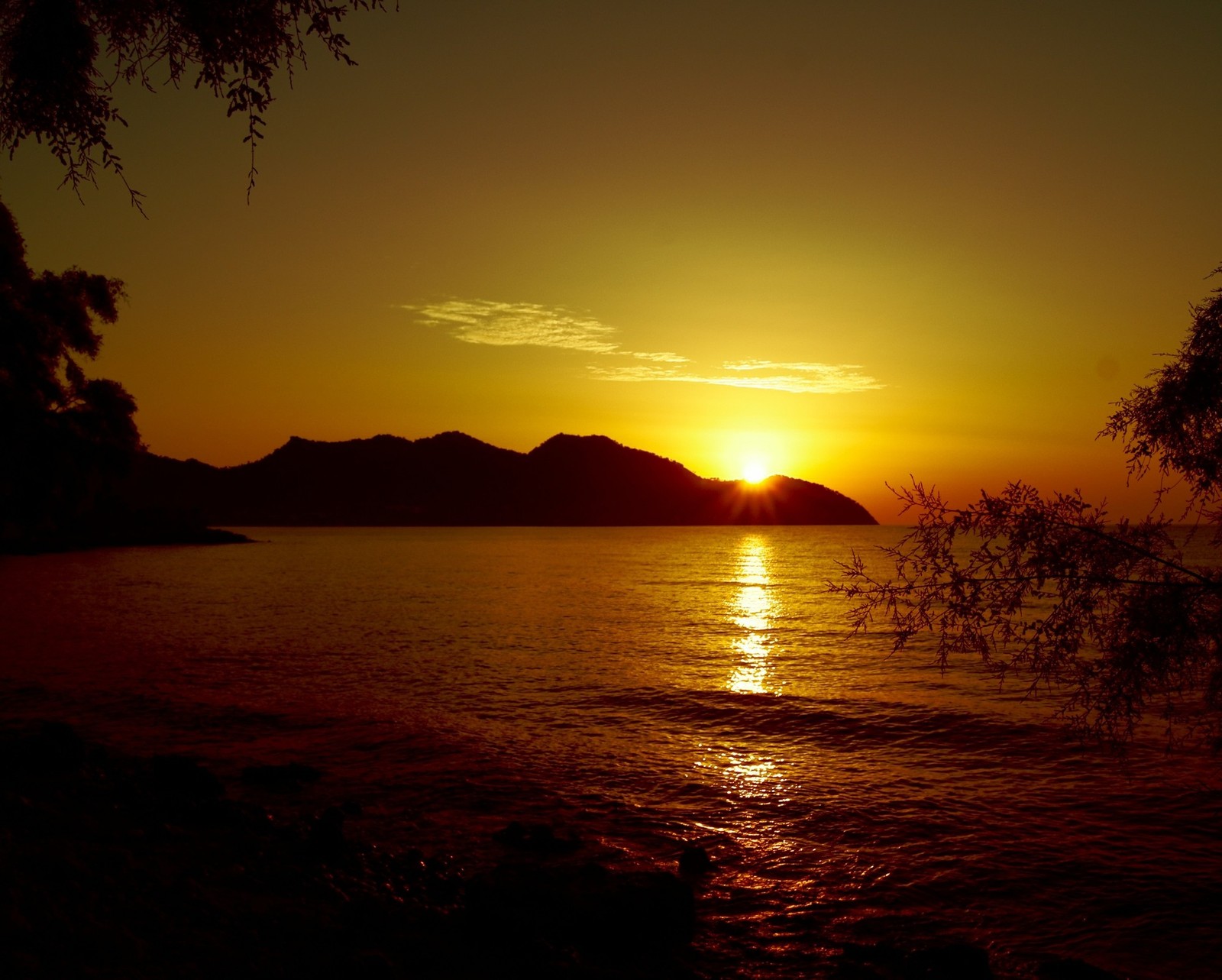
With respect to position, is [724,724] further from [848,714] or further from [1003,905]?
[1003,905]

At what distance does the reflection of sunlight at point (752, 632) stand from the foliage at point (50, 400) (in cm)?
2111

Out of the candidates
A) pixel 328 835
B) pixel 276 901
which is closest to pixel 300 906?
pixel 276 901

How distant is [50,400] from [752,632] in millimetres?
33121

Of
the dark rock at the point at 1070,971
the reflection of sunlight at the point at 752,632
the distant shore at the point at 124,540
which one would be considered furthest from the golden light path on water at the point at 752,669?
the distant shore at the point at 124,540

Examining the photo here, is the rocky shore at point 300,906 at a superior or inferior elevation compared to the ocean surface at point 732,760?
superior

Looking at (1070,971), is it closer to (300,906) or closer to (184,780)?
(300,906)

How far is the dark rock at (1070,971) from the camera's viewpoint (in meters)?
8.85

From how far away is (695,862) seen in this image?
39.1ft

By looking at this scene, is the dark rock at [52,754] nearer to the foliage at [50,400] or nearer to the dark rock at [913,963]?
the foliage at [50,400]

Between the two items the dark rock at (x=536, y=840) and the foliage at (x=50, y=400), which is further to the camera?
the foliage at (x=50, y=400)

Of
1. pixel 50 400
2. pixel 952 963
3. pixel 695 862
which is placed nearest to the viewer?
pixel 952 963

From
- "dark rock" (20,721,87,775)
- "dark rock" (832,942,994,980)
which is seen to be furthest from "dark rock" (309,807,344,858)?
"dark rock" (832,942,994,980)

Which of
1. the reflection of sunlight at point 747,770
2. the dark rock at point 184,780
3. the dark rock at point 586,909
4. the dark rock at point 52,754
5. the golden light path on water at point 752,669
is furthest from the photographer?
the golden light path on water at point 752,669

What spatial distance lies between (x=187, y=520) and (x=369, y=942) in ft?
491
